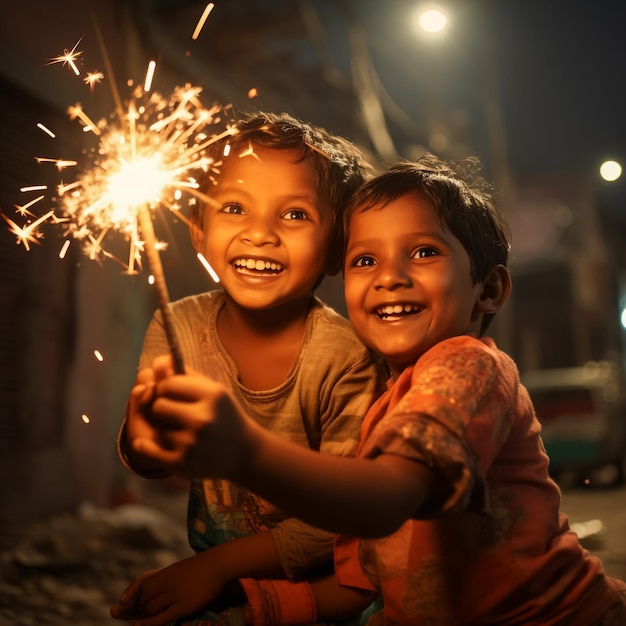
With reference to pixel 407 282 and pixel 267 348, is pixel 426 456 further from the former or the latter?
pixel 267 348

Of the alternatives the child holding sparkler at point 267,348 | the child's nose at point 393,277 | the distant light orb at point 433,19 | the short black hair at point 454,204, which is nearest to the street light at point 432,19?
the distant light orb at point 433,19

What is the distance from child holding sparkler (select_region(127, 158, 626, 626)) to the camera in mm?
1375

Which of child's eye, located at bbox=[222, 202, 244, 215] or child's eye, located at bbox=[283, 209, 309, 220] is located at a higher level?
child's eye, located at bbox=[222, 202, 244, 215]

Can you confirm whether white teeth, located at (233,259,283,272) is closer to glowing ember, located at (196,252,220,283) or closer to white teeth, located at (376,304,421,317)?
glowing ember, located at (196,252,220,283)

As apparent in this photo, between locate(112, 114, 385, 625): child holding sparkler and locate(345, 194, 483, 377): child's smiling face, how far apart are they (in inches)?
7.8

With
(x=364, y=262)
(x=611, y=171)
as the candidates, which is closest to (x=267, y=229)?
(x=364, y=262)

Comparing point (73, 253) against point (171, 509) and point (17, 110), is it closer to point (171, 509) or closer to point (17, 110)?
point (17, 110)

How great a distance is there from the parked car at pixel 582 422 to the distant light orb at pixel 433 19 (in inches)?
195

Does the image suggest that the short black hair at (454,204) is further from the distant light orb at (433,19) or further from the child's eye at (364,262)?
the distant light orb at (433,19)

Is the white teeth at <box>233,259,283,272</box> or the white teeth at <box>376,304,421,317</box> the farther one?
A: the white teeth at <box>233,259,283,272</box>

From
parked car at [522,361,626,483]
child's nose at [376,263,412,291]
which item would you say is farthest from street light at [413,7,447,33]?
child's nose at [376,263,412,291]

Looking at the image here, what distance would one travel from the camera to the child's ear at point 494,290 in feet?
6.99

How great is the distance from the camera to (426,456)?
150cm

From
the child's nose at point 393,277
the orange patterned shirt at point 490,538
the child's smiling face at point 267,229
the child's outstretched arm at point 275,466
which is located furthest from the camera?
the child's smiling face at point 267,229
